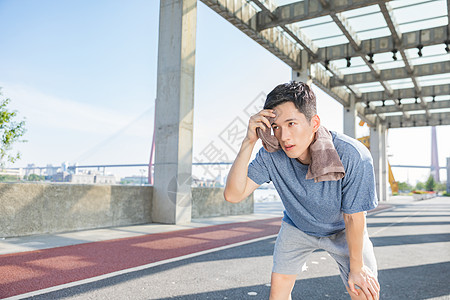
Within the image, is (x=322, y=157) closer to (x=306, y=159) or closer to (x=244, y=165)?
(x=306, y=159)

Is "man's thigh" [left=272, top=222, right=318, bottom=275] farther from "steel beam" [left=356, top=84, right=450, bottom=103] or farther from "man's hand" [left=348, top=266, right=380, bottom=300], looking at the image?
"steel beam" [left=356, top=84, right=450, bottom=103]

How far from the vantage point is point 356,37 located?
1555 centimetres

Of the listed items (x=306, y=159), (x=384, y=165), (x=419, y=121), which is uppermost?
(x=419, y=121)

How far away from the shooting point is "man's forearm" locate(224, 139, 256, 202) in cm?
192

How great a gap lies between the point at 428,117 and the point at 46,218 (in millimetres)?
30916

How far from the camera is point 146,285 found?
11.7 feet

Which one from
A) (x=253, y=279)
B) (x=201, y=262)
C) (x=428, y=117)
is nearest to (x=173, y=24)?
(x=201, y=262)

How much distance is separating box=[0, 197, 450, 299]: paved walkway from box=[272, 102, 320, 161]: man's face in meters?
2.05

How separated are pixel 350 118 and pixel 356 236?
81.9ft

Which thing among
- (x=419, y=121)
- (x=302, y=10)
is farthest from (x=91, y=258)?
(x=419, y=121)

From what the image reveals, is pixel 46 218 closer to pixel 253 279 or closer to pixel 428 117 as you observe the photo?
pixel 253 279

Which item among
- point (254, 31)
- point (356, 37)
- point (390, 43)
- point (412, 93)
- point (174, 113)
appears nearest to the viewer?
point (174, 113)

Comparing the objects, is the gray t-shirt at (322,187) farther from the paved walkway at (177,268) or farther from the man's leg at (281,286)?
the paved walkway at (177,268)

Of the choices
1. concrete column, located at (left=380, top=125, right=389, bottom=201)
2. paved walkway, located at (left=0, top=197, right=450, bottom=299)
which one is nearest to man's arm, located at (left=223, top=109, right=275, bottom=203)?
paved walkway, located at (left=0, top=197, right=450, bottom=299)
